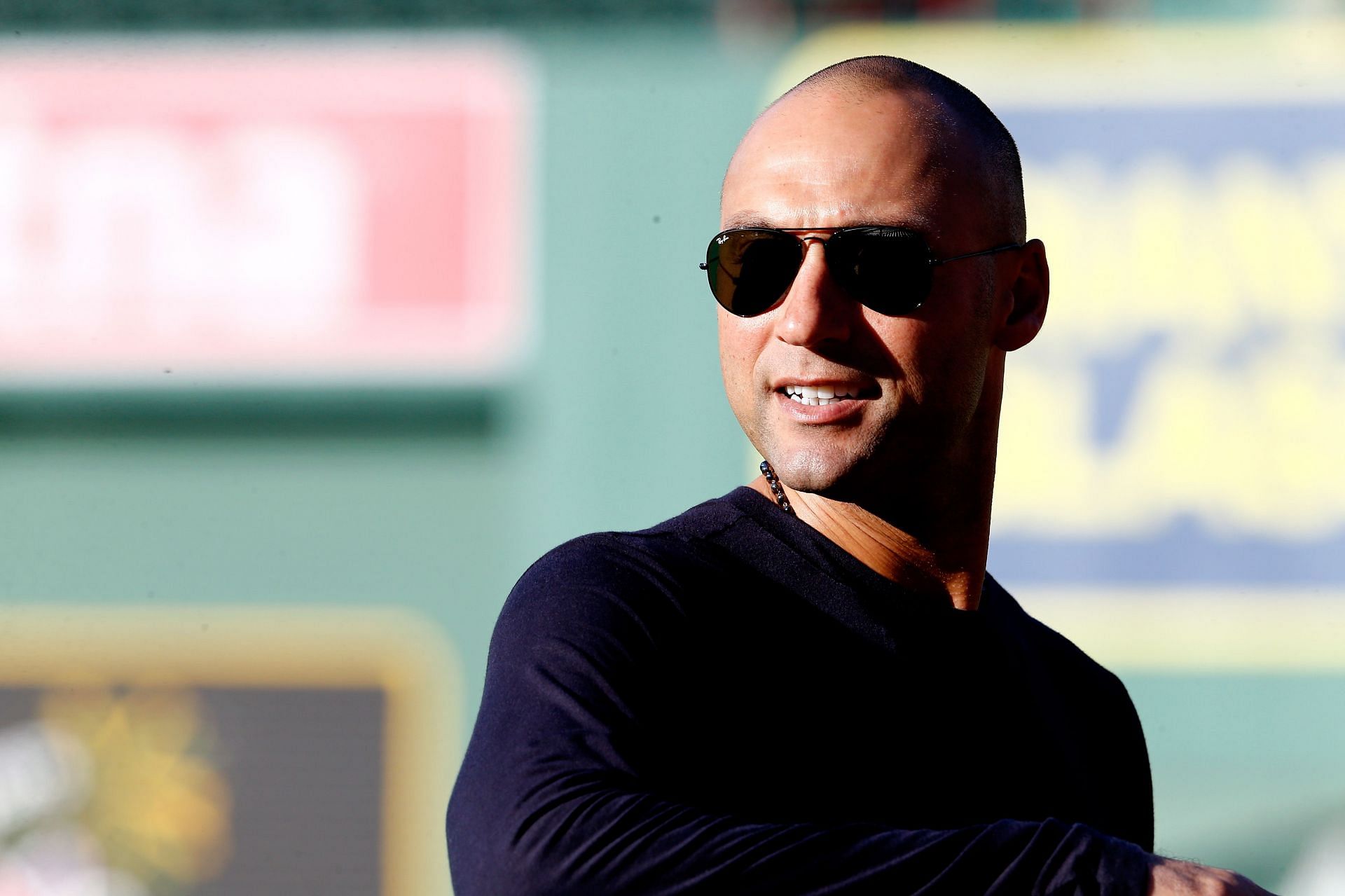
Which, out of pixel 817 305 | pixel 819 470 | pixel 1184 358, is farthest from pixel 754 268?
pixel 1184 358

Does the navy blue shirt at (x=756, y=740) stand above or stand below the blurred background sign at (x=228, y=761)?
above

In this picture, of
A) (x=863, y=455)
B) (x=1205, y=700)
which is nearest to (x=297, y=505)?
(x=1205, y=700)

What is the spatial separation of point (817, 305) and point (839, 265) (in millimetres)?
50

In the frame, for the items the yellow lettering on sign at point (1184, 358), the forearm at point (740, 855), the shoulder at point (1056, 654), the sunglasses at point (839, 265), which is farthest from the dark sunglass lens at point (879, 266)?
the yellow lettering on sign at point (1184, 358)

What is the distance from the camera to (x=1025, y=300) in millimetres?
2068

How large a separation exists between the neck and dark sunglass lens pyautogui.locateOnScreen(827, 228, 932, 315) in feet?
0.72

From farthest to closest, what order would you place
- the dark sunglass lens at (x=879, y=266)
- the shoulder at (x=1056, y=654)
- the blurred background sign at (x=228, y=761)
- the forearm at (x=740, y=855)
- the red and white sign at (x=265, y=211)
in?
the red and white sign at (x=265, y=211), the blurred background sign at (x=228, y=761), the shoulder at (x=1056, y=654), the dark sunglass lens at (x=879, y=266), the forearm at (x=740, y=855)

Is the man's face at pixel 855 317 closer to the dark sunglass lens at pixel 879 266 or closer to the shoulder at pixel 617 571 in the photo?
the dark sunglass lens at pixel 879 266

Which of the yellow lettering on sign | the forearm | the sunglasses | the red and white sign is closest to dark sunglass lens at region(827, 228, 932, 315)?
the sunglasses

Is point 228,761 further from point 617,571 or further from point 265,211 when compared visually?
point 617,571

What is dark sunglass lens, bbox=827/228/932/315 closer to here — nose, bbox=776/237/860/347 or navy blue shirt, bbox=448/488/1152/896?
nose, bbox=776/237/860/347

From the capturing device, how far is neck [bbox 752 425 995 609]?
1.91m

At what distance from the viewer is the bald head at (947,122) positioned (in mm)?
1873

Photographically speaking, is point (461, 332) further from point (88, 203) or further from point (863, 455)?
point (863, 455)
